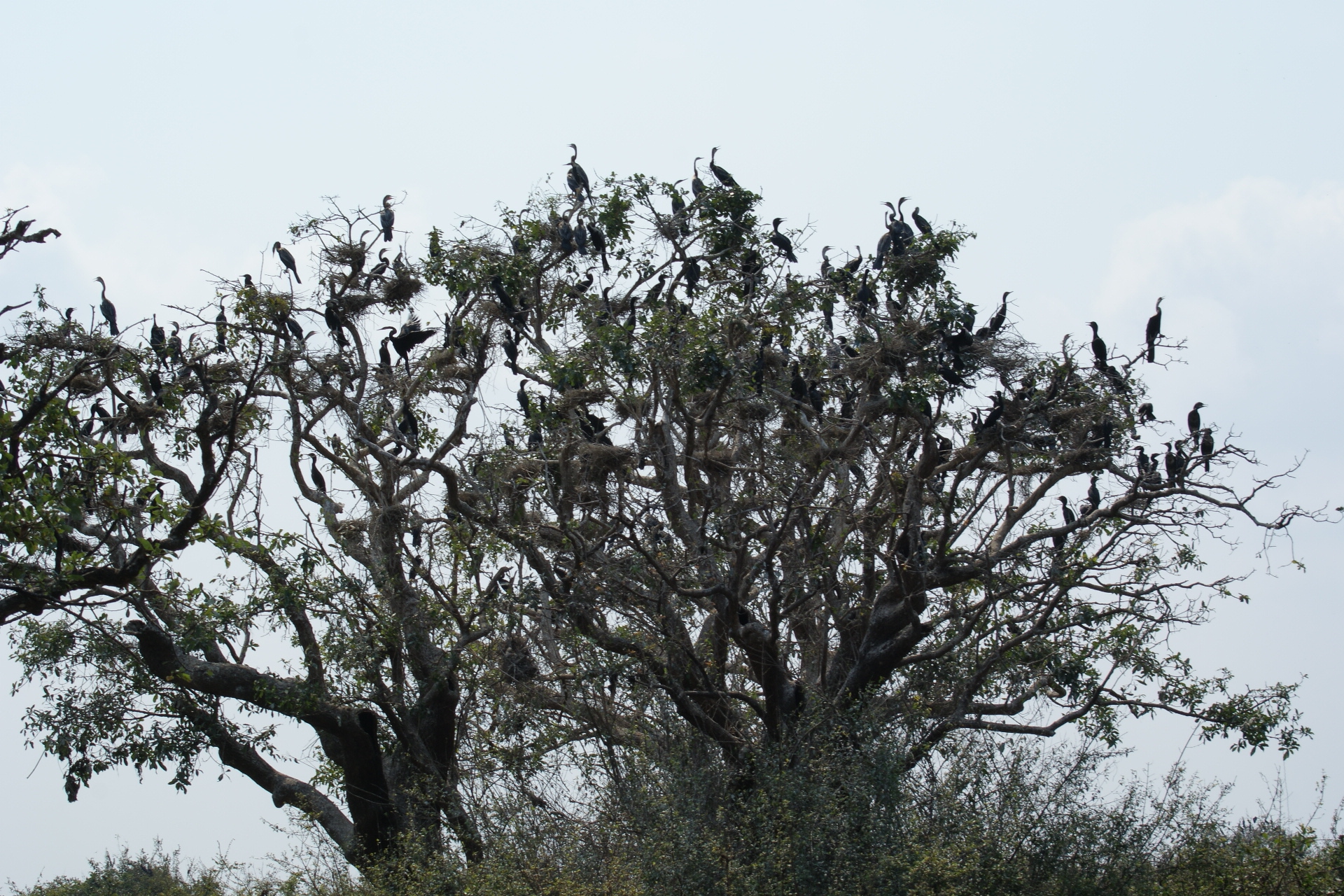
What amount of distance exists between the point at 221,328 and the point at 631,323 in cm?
366

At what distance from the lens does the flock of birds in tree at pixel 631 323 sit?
372 inches

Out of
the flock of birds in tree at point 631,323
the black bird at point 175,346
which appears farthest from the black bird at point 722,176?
the black bird at point 175,346

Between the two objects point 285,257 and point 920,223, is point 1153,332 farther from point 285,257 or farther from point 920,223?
point 285,257

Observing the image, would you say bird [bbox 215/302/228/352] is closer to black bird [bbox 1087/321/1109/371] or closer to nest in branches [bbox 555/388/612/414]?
nest in branches [bbox 555/388/612/414]

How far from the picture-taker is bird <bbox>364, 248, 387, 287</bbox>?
1097 centimetres

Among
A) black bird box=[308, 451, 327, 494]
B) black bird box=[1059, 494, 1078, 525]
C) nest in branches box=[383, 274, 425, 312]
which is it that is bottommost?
black bird box=[1059, 494, 1078, 525]

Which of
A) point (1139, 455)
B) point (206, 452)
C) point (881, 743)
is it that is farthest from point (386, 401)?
point (1139, 455)

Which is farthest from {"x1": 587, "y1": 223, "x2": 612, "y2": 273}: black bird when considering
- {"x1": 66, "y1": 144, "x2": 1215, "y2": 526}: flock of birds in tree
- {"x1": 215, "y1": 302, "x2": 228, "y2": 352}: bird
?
{"x1": 215, "y1": 302, "x2": 228, "y2": 352}: bird

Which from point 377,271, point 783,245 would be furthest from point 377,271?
point 783,245

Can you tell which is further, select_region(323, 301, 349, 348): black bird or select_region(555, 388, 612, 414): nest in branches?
select_region(323, 301, 349, 348): black bird

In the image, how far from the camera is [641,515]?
9.87m

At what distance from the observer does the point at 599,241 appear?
10.6 meters

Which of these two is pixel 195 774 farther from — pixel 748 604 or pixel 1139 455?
pixel 1139 455

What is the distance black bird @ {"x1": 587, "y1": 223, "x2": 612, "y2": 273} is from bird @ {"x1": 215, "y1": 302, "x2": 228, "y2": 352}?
3304mm
